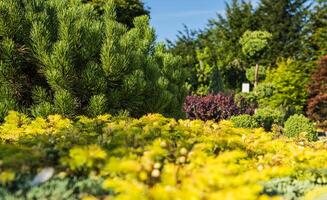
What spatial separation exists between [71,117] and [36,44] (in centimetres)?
105

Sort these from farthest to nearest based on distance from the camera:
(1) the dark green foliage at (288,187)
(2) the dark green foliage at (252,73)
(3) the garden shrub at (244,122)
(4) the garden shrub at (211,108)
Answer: (2) the dark green foliage at (252,73) → (4) the garden shrub at (211,108) → (3) the garden shrub at (244,122) → (1) the dark green foliage at (288,187)

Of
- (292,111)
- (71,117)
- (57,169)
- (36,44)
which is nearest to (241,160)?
(57,169)

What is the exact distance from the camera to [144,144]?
3881mm

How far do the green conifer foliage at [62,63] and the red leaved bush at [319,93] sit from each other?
1576 centimetres

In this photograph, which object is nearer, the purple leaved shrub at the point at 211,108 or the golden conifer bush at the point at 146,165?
the golden conifer bush at the point at 146,165

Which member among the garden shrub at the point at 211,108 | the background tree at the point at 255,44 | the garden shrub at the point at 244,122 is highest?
the background tree at the point at 255,44

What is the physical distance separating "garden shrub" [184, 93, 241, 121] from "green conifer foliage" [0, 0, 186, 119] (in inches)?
319

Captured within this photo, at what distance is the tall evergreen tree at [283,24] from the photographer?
30.3 m

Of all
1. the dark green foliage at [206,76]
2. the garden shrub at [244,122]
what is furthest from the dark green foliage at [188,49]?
the garden shrub at [244,122]

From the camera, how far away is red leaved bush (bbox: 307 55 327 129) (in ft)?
70.7

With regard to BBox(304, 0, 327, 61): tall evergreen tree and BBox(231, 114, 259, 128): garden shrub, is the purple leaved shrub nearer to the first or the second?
BBox(231, 114, 259, 128): garden shrub

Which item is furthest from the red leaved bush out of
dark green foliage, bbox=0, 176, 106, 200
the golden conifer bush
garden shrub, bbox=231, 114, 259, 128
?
dark green foliage, bbox=0, 176, 106, 200

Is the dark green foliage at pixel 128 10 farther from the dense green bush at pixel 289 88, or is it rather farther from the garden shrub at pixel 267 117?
the garden shrub at pixel 267 117

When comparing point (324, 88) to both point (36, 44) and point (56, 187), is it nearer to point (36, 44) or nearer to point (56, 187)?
point (36, 44)
